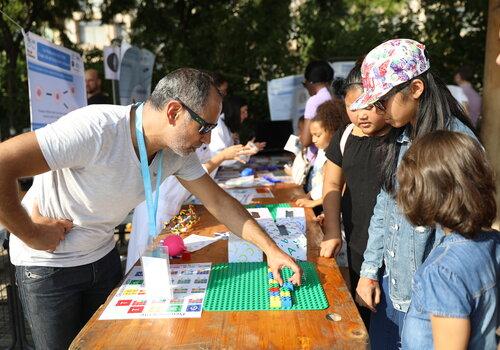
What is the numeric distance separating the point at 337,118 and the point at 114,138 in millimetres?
1960

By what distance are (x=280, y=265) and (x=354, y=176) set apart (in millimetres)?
654

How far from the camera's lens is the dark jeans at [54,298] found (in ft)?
5.78

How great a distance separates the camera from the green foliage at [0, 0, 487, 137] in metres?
8.33

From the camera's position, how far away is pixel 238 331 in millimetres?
1360

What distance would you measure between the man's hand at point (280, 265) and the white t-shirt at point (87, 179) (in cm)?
55

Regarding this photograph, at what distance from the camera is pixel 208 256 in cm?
200

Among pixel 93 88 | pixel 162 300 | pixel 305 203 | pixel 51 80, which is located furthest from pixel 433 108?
pixel 93 88

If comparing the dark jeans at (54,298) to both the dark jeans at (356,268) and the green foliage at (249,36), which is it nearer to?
the dark jeans at (356,268)

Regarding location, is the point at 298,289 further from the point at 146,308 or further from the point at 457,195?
the point at 457,195

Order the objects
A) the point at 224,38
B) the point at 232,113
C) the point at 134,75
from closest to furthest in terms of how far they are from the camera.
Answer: the point at 232,113, the point at 134,75, the point at 224,38

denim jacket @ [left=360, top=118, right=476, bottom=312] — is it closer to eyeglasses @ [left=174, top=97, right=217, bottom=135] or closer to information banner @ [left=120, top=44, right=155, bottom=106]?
eyeglasses @ [left=174, top=97, right=217, bottom=135]

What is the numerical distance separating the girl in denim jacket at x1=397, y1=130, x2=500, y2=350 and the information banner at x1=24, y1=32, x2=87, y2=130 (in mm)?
2803

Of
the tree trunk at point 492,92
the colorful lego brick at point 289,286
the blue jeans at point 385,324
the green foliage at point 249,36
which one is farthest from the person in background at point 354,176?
the green foliage at point 249,36

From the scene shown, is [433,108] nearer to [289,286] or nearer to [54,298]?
[289,286]
